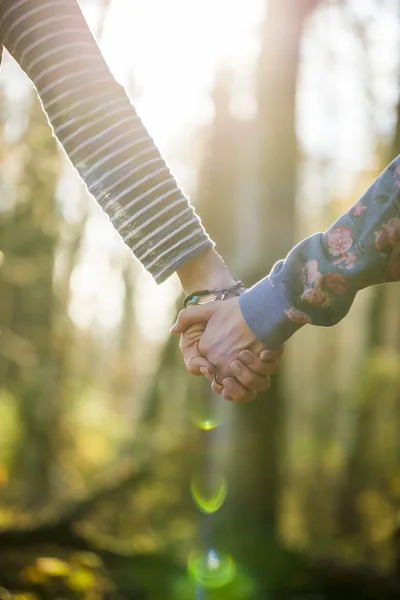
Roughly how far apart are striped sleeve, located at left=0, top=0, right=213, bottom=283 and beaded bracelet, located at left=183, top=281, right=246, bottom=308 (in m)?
0.21

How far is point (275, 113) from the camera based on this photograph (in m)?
6.24

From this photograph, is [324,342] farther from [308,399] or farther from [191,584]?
[191,584]

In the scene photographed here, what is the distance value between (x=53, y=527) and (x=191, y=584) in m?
0.93

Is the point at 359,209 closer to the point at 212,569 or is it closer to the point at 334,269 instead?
the point at 334,269

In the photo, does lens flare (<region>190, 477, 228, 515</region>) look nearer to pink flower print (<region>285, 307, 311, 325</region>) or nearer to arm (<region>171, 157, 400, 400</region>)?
arm (<region>171, 157, 400, 400</region>)

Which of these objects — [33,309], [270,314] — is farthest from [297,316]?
[33,309]

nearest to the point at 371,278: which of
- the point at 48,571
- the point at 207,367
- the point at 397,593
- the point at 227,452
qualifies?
the point at 207,367

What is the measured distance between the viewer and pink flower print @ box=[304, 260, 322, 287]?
6.44ft

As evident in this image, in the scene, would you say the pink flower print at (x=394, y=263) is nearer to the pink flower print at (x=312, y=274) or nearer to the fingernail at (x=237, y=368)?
the pink flower print at (x=312, y=274)

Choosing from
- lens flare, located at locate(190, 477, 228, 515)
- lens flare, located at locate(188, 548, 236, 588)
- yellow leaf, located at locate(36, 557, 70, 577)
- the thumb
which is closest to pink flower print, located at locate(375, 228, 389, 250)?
the thumb

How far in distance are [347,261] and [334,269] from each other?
0.04m

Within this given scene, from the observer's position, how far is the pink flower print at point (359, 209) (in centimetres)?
192

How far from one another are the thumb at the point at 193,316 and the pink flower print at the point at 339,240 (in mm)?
485

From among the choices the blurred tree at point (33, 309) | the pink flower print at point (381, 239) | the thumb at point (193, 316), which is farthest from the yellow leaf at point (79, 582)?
the blurred tree at point (33, 309)
